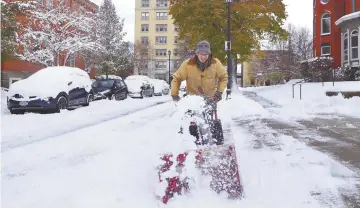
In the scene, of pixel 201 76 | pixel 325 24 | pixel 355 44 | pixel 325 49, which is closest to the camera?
pixel 201 76

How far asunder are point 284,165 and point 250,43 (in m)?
22.5

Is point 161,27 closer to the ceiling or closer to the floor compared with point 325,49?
closer to the ceiling

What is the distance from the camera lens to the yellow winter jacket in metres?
4.93

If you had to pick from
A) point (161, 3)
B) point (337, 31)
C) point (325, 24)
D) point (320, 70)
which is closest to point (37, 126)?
point (320, 70)

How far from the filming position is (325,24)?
35781 mm

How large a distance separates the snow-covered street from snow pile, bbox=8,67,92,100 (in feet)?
10.6

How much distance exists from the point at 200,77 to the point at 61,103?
34.8 ft

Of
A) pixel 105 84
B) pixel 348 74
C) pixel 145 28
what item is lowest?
pixel 105 84

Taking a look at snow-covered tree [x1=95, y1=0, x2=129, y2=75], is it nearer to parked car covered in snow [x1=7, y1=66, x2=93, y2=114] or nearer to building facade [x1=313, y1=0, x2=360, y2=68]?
building facade [x1=313, y1=0, x2=360, y2=68]

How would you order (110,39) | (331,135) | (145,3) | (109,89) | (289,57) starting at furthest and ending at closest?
(145,3) < (289,57) < (110,39) < (109,89) < (331,135)

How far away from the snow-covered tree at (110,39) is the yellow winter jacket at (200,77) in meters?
41.1

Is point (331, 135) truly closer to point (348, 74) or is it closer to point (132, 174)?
point (132, 174)

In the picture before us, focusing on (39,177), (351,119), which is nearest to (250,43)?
(351,119)

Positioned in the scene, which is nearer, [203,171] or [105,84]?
[203,171]
